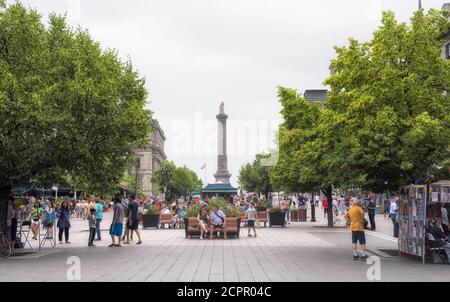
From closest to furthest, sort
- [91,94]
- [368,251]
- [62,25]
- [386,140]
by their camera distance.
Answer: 1. [386,140]
2. [91,94]
3. [368,251]
4. [62,25]

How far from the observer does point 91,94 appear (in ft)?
61.5

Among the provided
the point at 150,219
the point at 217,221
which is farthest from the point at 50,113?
the point at 150,219

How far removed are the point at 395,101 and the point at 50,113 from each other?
34.9 ft

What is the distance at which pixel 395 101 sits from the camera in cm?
1778

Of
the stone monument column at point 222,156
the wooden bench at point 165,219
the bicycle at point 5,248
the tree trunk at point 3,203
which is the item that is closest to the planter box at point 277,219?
the wooden bench at point 165,219

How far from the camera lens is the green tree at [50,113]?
1791 cm

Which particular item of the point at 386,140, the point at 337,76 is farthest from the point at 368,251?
the point at 337,76

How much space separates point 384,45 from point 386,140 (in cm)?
317

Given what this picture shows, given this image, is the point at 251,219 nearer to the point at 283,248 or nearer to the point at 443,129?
the point at 283,248

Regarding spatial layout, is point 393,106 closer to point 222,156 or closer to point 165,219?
point 165,219

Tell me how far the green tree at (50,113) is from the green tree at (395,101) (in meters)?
7.52

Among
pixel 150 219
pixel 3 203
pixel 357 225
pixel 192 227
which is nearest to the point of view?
pixel 357 225

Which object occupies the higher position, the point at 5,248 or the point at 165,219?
the point at 165,219

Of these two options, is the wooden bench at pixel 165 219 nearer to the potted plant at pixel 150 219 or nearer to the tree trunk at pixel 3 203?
the potted plant at pixel 150 219
